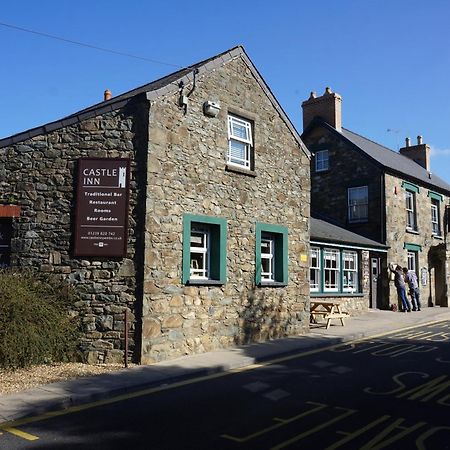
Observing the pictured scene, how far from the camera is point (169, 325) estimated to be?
33.3 ft

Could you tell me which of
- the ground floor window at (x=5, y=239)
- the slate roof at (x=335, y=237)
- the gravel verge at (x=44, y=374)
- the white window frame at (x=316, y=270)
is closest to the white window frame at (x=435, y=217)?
the slate roof at (x=335, y=237)

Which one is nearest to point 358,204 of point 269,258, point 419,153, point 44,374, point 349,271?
point 349,271

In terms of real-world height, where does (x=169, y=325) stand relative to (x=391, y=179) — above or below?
below

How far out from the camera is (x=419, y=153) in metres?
30.6

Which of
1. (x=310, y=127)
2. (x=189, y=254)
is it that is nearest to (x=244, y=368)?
(x=189, y=254)

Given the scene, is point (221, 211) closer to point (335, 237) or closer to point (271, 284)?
point (271, 284)

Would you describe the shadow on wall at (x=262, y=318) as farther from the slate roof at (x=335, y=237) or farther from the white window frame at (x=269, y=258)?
the slate roof at (x=335, y=237)

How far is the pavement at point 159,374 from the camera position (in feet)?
22.2

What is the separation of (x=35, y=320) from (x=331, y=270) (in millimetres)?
12266

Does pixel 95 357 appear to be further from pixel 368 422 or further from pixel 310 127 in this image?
pixel 310 127

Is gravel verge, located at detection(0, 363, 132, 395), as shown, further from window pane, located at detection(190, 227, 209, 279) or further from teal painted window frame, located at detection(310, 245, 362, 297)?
teal painted window frame, located at detection(310, 245, 362, 297)

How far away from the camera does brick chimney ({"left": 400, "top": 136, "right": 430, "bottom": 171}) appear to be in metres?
30.2

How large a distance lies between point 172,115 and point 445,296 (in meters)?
20.7

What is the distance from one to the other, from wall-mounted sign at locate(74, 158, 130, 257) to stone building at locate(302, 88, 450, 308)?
1446 cm
